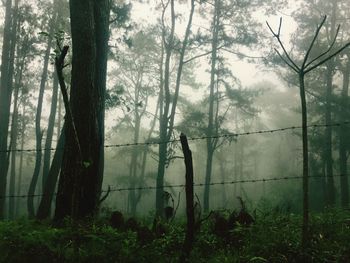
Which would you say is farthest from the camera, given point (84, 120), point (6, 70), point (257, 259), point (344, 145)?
point (344, 145)

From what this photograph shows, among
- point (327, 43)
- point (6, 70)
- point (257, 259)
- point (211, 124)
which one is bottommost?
point (257, 259)

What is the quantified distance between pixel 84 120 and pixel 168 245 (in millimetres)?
2582

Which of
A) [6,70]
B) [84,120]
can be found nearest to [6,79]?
[6,70]

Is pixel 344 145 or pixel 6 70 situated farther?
pixel 344 145

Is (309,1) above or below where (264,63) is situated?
above

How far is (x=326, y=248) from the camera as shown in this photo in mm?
4332

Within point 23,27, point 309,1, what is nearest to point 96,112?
point 23,27

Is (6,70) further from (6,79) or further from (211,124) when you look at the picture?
(211,124)

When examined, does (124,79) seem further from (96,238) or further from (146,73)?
(96,238)

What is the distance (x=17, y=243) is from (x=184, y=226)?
8.56 ft

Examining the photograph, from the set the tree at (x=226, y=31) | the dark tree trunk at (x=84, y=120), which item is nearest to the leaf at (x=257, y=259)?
the dark tree trunk at (x=84, y=120)

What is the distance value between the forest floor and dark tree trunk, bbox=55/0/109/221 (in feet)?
2.77

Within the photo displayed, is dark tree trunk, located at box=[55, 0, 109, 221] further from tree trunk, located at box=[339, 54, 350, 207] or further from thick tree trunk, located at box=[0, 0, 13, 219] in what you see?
tree trunk, located at box=[339, 54, 350, 207]

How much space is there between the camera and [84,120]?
605 cm
